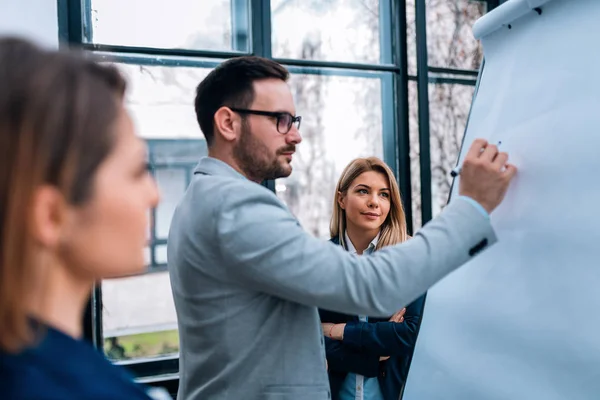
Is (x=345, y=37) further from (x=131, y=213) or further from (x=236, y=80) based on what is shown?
(x=131, y=213)

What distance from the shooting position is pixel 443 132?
13.0 feet

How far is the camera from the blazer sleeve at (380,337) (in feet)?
5.67

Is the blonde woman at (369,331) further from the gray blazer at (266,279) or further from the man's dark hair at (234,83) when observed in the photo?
the man's dark hair at (234,83)

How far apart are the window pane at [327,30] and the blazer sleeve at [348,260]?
8.88 feet

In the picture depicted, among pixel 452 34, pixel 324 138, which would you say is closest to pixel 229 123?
pixel 324 138

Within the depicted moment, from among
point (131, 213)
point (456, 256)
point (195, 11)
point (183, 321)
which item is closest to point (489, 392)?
point (456, 256)

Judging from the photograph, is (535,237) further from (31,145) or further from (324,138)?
(324,138)

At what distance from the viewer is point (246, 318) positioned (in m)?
1.07

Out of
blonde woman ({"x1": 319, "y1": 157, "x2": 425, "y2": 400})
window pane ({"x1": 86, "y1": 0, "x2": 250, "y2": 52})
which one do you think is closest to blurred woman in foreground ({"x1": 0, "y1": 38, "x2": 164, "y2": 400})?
blonde woman ({"x1": 319, "y1": 157, "x2": 425, "y2": 400})

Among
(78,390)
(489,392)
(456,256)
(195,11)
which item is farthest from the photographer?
(195,11)

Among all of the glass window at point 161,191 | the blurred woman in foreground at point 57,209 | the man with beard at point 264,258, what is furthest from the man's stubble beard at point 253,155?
the glass window at point 161,191

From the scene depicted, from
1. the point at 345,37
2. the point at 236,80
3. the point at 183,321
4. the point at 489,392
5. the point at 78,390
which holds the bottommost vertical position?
the point at 489,392

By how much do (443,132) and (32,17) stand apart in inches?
104

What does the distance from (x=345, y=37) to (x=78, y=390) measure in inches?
139
